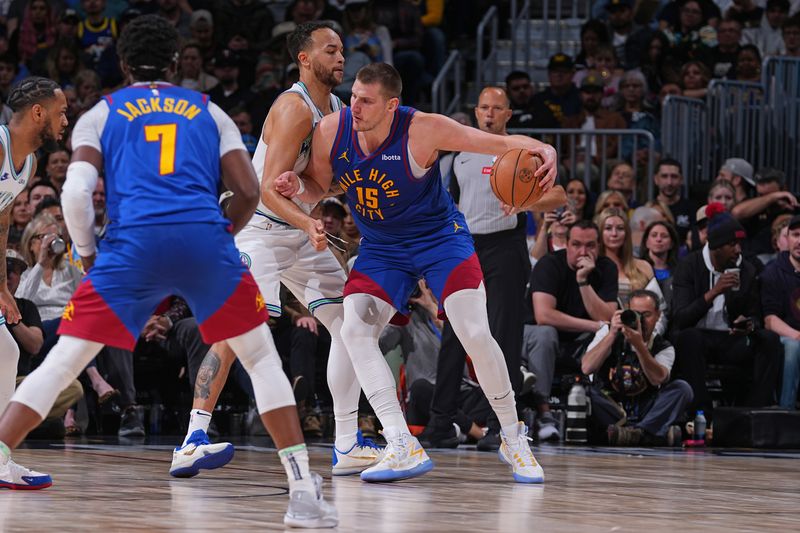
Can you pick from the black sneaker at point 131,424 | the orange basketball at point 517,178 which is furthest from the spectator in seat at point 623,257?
the orange basketball at point 517,178

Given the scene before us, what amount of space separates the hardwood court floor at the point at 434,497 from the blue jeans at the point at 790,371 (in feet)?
7.62

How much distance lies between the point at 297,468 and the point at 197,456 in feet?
5.60

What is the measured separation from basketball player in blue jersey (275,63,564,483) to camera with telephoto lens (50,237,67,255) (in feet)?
12.4

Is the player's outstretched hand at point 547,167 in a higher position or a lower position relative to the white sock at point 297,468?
higher

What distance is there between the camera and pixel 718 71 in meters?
13.1

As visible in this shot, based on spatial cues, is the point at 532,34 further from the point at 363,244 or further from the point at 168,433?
the point at 363,244

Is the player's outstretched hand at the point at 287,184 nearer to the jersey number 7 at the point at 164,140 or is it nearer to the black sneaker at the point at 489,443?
the jersey number 7 at the point at 164,140

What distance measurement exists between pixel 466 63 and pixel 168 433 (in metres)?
6.78

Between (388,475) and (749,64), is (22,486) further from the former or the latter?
(749,64)

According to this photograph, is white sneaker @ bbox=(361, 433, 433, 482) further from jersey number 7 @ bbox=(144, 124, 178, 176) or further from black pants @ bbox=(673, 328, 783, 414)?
→ black pants @ bbox=(673, 328, 783, 414)

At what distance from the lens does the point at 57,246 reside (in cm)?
897

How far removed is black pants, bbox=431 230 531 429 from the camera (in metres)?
7.92

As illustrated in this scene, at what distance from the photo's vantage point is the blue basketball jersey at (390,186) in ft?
18.1

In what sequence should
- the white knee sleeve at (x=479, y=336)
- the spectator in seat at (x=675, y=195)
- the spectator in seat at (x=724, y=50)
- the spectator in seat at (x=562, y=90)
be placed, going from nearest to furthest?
the white knee sleeve at (x=479, y=336) < the spectator in seat at (x=675, y=195) < the spectator in seat at (x=562, y=90) < the spectator in seat at (x=724, y=50)
